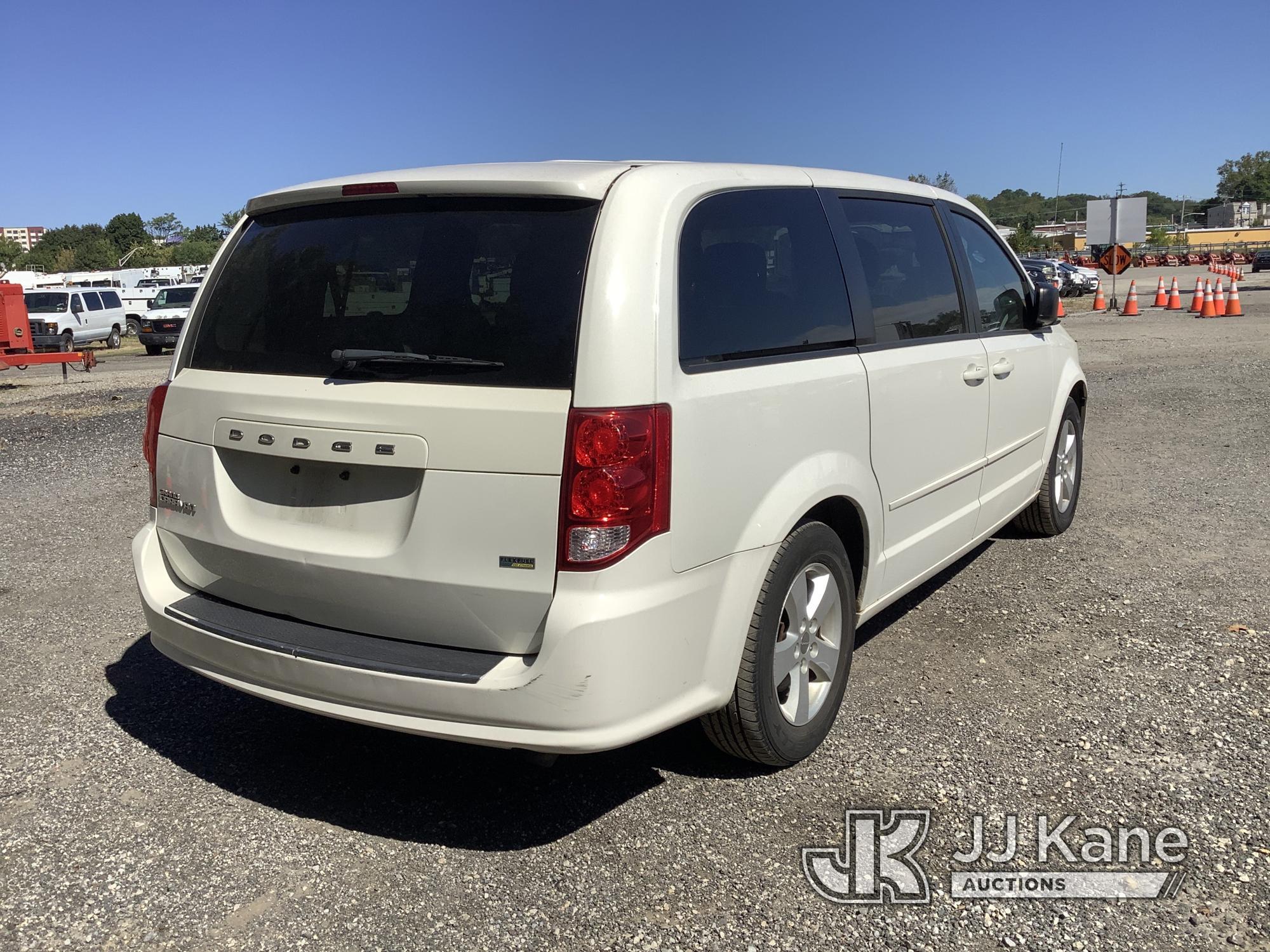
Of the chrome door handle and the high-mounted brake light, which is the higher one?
the high-mounted brake light

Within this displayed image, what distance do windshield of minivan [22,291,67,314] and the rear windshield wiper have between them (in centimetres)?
2968

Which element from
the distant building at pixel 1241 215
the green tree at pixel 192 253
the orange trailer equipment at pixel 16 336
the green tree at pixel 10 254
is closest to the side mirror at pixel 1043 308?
the orange trailer equipment at pixel 16 336

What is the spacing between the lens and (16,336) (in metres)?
19.2

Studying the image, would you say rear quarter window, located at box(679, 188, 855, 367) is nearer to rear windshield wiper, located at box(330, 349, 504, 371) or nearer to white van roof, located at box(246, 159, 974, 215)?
white van roof, located at box(246, 159, 974, 215)

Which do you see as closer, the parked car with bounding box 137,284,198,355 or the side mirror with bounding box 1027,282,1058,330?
the side mirror with bounding box 1027,282,1058,330

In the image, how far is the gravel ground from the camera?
2795 millimetres

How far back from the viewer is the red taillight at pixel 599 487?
2775 millimetres

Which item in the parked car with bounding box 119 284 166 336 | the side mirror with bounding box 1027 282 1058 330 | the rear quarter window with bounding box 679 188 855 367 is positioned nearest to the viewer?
the rear quarter window with bounding box 679 188 855 367

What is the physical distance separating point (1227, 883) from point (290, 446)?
281 centimetres

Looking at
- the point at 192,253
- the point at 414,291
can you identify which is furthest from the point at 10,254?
the point at 414,291

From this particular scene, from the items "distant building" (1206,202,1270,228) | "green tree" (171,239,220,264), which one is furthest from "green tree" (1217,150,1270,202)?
"green tree" (171,239,220,264)

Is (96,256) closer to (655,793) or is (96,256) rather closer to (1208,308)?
(1208,308)

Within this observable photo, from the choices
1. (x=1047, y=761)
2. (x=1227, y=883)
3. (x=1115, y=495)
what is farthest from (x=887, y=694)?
(x=1115, y=495)

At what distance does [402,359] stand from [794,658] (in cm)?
157
